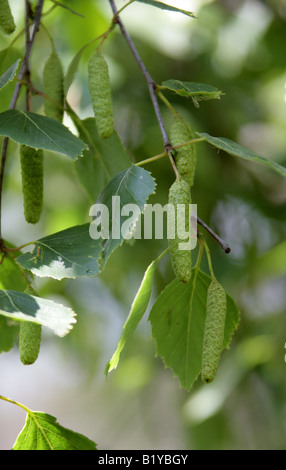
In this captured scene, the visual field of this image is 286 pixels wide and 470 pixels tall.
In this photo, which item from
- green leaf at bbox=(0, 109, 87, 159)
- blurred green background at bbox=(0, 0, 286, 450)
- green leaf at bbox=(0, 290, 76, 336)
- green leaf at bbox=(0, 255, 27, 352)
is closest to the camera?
green leaf at bbox=(0, 290, 76, 336)

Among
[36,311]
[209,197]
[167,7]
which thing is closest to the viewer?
[36,311]

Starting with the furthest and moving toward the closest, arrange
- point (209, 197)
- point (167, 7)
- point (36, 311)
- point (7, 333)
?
point (209, 197) → point (7, 333) → point (167, 7) → point (36, 311)

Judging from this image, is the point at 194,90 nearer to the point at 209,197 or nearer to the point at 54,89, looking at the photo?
the point at 54,89

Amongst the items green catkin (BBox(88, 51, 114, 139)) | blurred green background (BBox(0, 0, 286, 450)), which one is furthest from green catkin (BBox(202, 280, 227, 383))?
blurred green background (BBox(0, 0, 286, 450))

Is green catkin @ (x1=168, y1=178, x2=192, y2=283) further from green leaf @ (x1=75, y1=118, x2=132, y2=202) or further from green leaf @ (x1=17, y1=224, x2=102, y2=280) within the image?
green leaf @ (x1=75, y1=118, x2=132, y2=202)

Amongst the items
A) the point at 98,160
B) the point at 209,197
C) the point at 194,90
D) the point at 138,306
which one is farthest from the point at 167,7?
the point at 209,197

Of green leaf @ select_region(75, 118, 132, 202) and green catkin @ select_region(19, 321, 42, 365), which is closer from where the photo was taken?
green catkin @ select_region(19, 321, 42, 365)

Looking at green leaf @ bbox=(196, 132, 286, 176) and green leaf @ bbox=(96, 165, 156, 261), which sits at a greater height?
green leaf @ bbox=(196, 132, 286, 176)

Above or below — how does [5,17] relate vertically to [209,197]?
above
